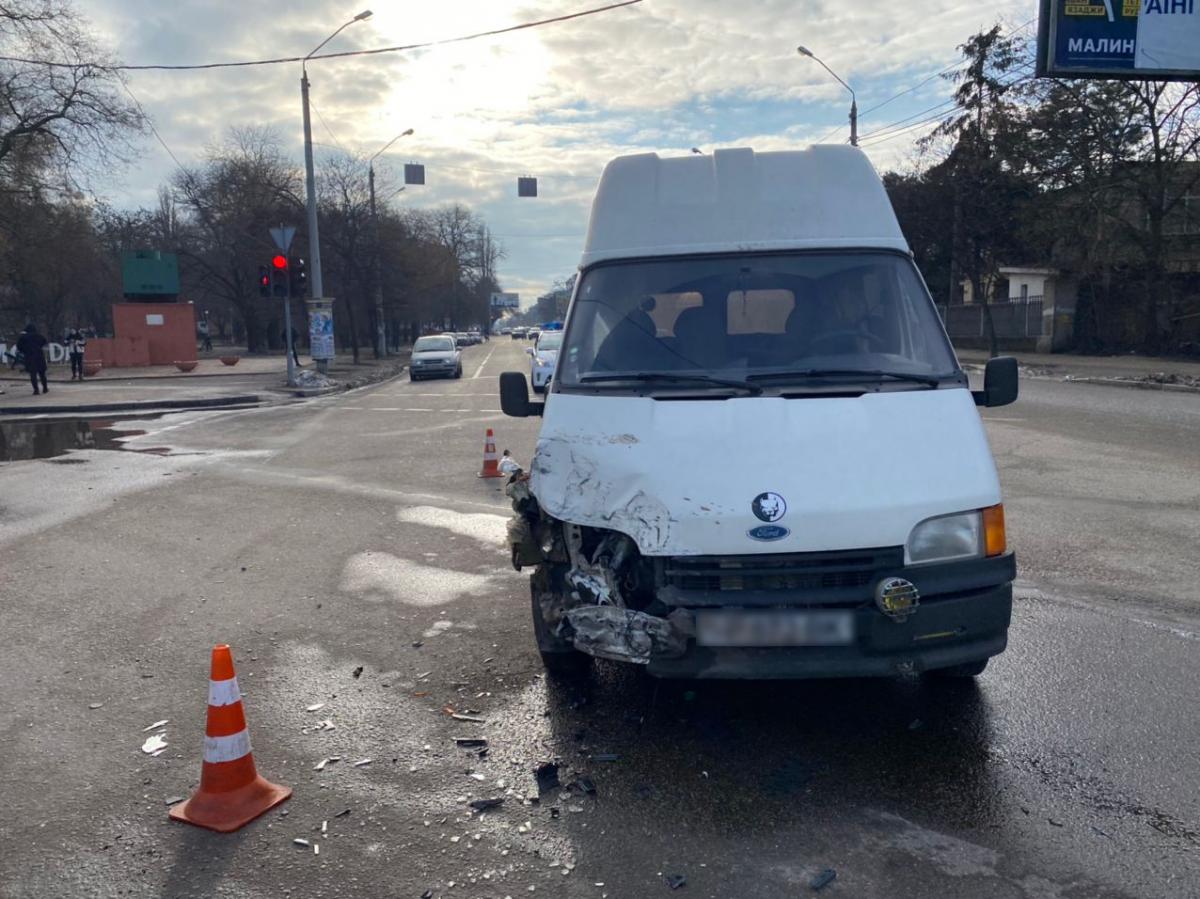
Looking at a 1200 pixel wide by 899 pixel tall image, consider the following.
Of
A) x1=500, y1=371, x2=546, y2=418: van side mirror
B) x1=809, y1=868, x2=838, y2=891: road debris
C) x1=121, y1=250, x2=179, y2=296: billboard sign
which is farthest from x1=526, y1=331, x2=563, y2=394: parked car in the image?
x1=121, y1=250, x2=179, y2=296: billboard sign

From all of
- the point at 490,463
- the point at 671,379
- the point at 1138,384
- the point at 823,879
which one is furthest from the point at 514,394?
the point at 1138,384

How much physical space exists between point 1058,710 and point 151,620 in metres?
5.37

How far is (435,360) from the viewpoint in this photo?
1280 inches

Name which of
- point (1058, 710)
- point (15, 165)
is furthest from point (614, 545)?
point (15, 165)

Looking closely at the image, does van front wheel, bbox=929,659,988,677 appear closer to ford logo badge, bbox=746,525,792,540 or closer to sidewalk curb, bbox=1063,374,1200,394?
ford logo badge, bbox=746,525,792,540

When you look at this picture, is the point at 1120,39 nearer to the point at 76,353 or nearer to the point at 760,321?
the point at 760,321

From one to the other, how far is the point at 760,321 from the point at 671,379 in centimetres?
65

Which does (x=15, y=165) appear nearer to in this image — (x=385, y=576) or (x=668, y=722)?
(x=385, y=576)

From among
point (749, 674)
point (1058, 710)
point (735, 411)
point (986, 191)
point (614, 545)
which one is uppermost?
point (986, 191)

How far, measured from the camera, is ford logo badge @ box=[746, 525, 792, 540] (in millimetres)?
3824

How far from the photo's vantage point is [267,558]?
780 cm

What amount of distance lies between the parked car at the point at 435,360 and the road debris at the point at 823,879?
3012cm

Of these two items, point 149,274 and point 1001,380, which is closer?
point 1001,380

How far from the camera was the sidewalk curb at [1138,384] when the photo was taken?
21.3m
